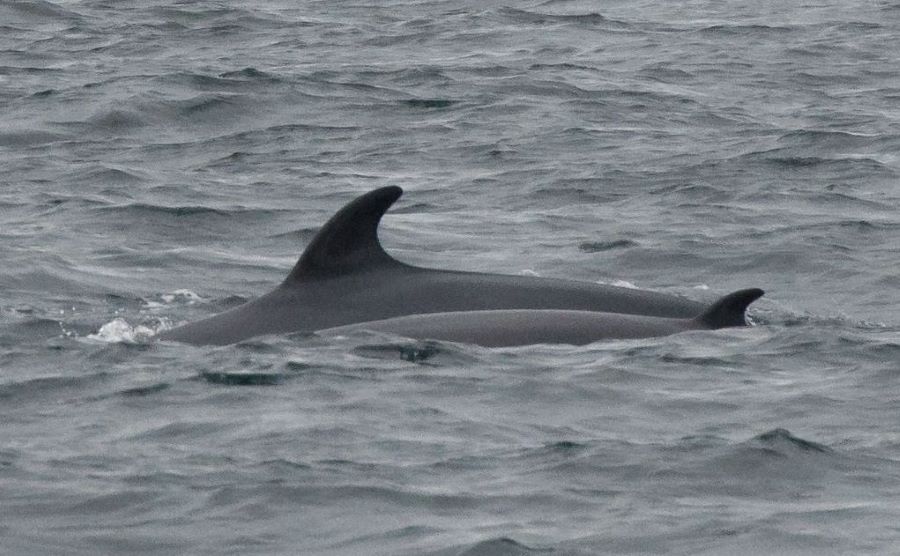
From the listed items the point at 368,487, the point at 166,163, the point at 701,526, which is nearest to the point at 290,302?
the point at 368,487

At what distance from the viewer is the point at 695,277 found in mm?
14617

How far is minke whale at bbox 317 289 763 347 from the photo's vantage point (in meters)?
11.3

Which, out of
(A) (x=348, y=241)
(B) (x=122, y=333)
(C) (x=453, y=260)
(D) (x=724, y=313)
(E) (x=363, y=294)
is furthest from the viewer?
(C) (x=453, y=260)

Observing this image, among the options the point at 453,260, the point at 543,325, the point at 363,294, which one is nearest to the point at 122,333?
the point at 363,294

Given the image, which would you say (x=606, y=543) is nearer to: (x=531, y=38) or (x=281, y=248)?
(x=281, y=248)

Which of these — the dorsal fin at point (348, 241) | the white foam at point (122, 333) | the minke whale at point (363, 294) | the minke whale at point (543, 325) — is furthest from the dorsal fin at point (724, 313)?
the white foam at point (122, 333)

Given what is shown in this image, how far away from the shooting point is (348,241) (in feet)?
37.6

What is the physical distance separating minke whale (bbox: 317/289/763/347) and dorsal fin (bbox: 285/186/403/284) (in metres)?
0.42

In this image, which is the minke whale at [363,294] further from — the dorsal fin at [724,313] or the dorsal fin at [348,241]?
the dorsal fin at [724,313]

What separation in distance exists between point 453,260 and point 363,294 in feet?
10.9

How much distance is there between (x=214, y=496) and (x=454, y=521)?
3.28 ft

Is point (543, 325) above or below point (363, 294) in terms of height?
below

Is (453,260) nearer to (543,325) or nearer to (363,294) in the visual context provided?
(363,294)

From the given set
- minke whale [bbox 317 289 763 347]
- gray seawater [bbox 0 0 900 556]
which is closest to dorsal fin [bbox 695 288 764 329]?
minke whale [bbox 317 289 763 347]
